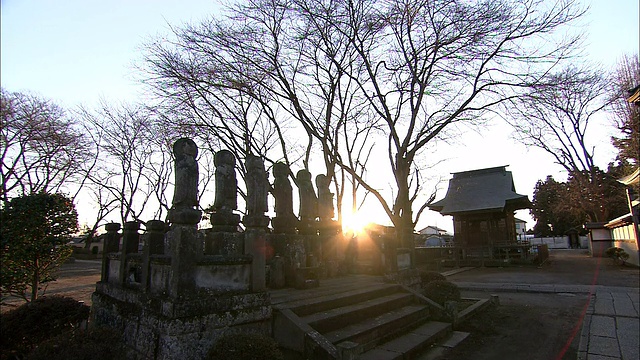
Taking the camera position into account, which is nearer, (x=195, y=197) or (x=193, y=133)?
→ (x=195, y=197)

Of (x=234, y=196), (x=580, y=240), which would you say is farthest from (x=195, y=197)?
(x=580, y=240)

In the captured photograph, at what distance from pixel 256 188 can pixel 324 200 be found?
13.8ft

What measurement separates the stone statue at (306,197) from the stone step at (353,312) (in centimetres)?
335

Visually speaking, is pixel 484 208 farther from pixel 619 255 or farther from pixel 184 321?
pixel 184 321

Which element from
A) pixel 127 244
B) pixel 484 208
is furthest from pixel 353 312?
pixel 484 208

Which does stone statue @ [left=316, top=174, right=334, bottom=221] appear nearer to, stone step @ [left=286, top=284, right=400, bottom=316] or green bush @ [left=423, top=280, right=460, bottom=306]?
stone step @ [left=286, top=284, right=400, bottom=316]

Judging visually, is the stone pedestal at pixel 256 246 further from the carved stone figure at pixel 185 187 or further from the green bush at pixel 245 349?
the green bush at pixel 245 349

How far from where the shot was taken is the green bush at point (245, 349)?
441 cm

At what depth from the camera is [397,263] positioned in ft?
33.9

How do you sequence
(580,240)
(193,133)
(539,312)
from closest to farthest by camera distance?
1. (539,312)
2. (193,133)
3. (580,240)

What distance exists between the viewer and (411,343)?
21.5 feet

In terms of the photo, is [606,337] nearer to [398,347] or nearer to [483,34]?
[398,347]

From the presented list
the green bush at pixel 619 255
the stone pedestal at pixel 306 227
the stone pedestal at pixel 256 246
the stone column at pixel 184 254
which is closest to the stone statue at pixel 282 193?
the stone pedestal at pixel 306 227

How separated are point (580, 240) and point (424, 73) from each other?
54270mm
